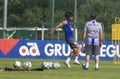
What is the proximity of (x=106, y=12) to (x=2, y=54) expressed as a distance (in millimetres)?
47357

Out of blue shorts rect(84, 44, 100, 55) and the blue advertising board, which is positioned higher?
blue shorts rect(84, 44, 100, 55)

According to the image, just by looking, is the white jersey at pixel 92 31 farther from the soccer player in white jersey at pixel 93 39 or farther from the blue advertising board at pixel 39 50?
the blue advertising board at pixel 39 50

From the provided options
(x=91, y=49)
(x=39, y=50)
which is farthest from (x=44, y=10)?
(x=91, y=49)

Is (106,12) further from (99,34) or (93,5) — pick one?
(99,34)

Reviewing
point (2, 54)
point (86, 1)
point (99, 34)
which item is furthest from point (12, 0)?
point (99, 34)

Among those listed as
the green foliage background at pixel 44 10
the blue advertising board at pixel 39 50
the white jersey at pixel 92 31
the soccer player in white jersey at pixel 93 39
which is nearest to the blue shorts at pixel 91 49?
the soccer player in white jersey at pixel 93 39

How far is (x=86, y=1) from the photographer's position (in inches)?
3369

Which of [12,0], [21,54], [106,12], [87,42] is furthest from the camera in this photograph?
[12,0]

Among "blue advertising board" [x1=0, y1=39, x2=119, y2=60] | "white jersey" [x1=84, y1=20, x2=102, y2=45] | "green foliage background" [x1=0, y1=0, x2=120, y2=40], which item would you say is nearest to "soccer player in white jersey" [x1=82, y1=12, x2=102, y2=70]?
"white jersey" [x1=84, y1=20, x2=102, y2=45]

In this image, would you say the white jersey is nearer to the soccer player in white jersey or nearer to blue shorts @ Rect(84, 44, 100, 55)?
the soccer player in white jersey

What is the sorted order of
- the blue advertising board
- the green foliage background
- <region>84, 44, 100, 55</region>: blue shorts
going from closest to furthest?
<region>84, 44, 100, 55</region>: blue shorts < the blue advertising board < the green foliage background

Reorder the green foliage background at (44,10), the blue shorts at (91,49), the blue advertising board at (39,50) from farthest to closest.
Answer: the green foliage background at (44,10) < the blue advertising board at (39,50) < the blue shorts at (91,49)

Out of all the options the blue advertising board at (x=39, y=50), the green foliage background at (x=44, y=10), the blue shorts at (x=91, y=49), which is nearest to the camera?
the blue shorts at (x=91, y=49)

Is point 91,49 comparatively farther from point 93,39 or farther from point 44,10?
point 44,10
